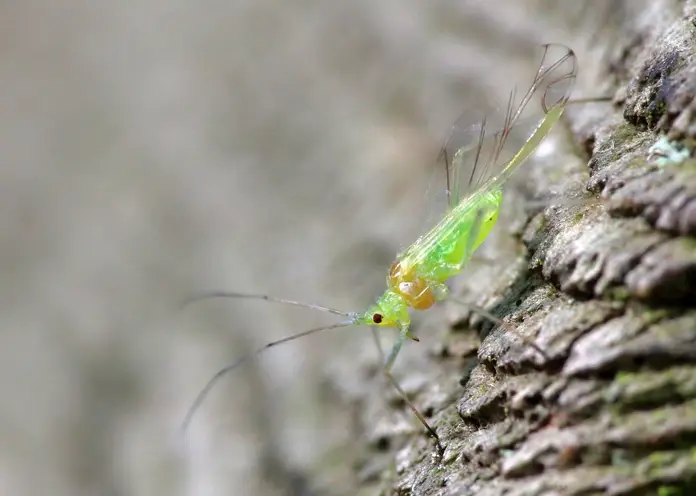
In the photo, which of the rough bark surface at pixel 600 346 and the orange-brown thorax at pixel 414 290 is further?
the orange-brown thorax at pixel 414 290

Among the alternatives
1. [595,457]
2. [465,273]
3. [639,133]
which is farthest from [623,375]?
[465,273]

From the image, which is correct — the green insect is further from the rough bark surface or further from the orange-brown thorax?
the rough bark surface

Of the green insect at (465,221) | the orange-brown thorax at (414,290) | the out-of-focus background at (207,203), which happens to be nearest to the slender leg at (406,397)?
the green insect at (465,221)

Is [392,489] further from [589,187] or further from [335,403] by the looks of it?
[589,187]

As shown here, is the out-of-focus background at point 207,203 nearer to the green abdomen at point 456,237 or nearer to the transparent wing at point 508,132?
the transparent wing at point 508,132

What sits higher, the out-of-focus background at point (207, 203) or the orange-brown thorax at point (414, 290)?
the out-of-focus background at point (207, 203)

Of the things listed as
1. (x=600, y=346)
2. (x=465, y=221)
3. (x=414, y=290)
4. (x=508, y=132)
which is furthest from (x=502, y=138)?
(x=600, y=346)

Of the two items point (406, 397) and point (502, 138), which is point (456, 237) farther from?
point (406, 397)
